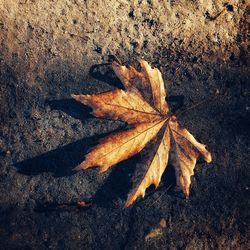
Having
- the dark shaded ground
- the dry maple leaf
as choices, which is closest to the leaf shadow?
the dark shaded ground

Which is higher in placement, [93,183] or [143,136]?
[143,136]

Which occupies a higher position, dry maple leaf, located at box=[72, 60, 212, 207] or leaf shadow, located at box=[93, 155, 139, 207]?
dry maple leaf, located at box=[72, 60, 212, 207]

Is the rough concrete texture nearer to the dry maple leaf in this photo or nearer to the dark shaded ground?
the dark shaded ground

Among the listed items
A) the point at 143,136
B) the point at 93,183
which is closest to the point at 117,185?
the point at 93,183

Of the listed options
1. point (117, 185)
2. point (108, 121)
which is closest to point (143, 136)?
point (108, 121)

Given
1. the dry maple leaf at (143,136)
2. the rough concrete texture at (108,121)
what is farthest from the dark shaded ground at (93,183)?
the dry maple leaf at (143,136)

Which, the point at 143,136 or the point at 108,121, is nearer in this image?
the point at 143,136

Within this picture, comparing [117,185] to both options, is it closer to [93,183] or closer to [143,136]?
[93,183]
